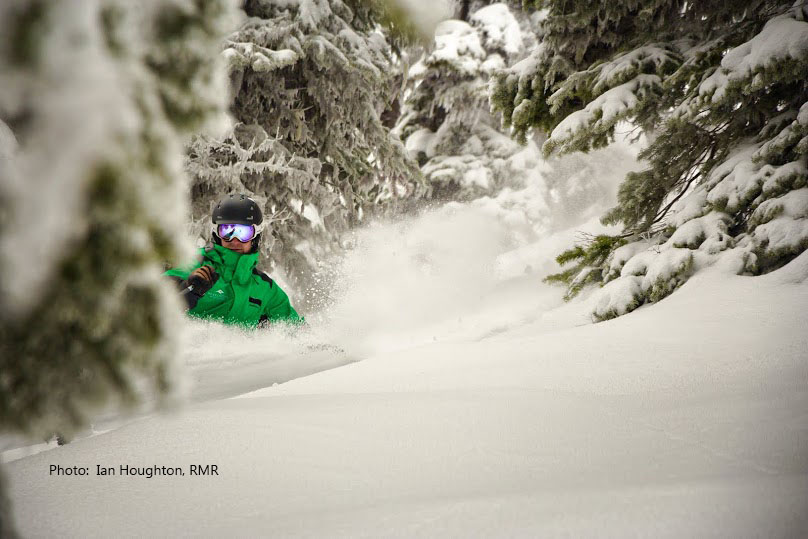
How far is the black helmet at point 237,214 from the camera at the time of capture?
4.70m

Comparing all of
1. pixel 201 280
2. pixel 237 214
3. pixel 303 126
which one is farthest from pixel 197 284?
pixel 303 126

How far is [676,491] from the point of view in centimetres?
108

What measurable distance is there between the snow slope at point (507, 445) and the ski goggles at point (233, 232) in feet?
6.32

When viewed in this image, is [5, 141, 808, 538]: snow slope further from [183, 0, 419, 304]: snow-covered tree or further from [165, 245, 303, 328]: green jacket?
[183, 0, 419, 304]: snow-covered tree

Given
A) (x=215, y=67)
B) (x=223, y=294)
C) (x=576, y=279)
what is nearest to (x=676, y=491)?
(x=215, y=67)

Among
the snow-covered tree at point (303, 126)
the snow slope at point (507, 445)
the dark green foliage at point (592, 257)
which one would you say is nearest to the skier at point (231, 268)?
the snow slope at point (507, 445)

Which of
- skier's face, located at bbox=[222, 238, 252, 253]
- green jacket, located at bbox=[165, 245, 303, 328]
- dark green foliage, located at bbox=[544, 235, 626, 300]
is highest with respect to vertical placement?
skier's face, located at bbox=[222, 238, 252, 253]

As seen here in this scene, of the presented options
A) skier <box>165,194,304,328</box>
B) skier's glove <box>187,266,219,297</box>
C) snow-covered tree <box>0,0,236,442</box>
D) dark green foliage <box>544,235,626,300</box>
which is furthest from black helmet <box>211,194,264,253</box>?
snow-covered tree <box>0,0,236,442</box>

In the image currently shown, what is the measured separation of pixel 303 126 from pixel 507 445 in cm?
731

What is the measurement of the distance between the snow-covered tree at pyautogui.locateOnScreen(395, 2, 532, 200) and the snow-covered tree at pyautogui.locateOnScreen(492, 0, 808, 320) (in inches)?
330

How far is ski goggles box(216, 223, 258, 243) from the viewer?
4691 mm

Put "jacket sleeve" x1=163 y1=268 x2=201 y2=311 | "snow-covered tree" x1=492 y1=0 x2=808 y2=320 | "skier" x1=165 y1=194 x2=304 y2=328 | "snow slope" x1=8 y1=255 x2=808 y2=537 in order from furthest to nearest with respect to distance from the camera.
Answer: "skier" x1=165 y1=194 x2=304 y2=328 → "jacket sleeve" x1=163 y1=268 x2=201 y2=311 → "snow-covered tree" x1=492 y1=0 x2=808 y2=320 → "snow slope" x1=8 y1=255 x2=808 y2=537

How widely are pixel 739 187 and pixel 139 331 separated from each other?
426 cm

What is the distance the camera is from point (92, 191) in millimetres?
542
